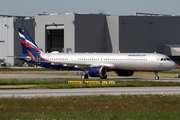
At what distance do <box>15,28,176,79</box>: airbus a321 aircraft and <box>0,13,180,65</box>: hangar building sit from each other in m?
44.8

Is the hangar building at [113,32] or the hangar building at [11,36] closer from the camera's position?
the hangar building at [113,32]

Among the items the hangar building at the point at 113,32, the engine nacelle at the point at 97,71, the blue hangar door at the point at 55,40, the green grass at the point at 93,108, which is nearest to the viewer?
the green grass at the point at 93,108

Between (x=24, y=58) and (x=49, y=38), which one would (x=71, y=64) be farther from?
(x=49, y=38)

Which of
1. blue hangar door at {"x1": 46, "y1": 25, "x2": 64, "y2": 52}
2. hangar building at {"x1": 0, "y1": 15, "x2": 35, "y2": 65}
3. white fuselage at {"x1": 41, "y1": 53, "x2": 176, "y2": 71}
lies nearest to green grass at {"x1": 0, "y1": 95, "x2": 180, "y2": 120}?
white fuselage at {"x1": 41, "y1": 53, "x2": 176, "y2": 71}

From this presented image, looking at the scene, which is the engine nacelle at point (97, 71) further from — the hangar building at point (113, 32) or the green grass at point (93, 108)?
the hangar building at point (113, 32)

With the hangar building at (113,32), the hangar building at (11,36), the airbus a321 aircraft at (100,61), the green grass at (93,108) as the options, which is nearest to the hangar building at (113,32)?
the hangar building at (113,32)

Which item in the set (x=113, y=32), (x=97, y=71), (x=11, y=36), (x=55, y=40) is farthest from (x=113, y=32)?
(x=97, y=71)

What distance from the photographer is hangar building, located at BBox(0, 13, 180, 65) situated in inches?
4281

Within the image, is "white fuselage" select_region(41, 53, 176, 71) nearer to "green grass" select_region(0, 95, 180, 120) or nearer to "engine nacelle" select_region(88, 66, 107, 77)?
"engine nacelle" select_region(88, 66, 107, 77)

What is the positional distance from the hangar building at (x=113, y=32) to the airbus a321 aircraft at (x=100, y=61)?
44842 mm

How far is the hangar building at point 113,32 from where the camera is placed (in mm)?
108750

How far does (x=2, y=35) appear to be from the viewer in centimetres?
13100

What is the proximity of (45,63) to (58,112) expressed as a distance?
42.5 metres

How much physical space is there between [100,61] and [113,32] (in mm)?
56618
